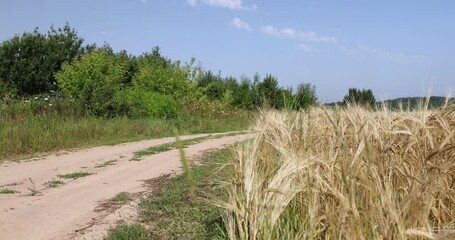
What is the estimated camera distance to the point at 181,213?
609cm

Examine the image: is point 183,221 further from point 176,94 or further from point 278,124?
point 176,94

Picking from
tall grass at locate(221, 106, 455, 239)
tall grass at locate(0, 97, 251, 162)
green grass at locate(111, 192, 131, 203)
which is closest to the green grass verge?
tall grass at locate(0, 97, 251, 162)

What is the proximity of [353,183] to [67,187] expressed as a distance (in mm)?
6202

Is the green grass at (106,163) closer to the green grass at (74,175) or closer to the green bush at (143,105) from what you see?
the green grass at (74,175)

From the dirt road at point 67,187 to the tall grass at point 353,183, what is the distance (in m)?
2.13

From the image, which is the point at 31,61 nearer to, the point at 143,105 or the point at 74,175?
the point at 143,105

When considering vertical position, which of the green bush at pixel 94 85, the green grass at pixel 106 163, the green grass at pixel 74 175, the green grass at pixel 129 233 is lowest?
the green grass at pixel 129 233

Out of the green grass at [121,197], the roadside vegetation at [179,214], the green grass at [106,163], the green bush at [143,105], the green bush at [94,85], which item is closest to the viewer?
the roadside vegetation at [179,214]

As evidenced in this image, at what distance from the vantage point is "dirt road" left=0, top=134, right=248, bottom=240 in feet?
18.2

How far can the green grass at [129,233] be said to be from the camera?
16.7 ft

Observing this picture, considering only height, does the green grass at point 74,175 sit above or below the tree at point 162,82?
below

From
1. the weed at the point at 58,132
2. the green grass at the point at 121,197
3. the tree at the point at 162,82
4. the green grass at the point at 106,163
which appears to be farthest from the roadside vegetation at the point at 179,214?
the tree at the point at 162,82

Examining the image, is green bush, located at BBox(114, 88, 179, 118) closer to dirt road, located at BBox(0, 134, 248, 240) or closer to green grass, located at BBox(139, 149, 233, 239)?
dirt road, located at BBox(0, 134, 248, 240)

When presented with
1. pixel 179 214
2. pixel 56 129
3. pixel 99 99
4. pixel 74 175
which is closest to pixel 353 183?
pixel 179 214
